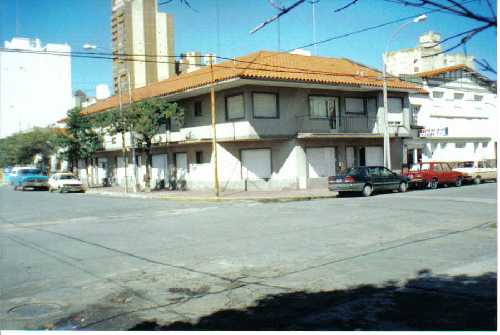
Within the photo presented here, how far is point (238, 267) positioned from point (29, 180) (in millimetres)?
33078

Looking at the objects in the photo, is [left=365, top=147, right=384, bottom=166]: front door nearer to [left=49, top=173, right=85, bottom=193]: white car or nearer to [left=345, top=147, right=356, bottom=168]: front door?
[left=345, top=147, right=356, bottom=168]: front door

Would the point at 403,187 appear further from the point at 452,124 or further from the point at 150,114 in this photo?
the point at 452,124

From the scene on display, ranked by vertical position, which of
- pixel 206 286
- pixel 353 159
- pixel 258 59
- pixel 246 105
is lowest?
pixel 206 286

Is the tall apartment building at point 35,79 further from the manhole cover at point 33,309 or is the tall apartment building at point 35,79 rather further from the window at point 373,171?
the window at point 373,171

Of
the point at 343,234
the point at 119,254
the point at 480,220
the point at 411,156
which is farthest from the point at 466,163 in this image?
the point at 119,254

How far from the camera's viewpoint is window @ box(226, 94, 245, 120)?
24984 mm

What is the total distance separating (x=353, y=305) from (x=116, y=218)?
1137 centimetres

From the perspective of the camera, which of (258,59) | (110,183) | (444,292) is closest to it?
(444,292)

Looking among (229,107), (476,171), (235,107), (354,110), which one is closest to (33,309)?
(235,107)

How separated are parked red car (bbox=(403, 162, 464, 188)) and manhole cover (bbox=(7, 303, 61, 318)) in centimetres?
2158

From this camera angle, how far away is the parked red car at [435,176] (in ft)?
81.4

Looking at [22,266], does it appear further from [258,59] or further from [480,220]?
[258,59]

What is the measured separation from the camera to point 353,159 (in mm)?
28578

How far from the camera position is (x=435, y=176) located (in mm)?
25219
